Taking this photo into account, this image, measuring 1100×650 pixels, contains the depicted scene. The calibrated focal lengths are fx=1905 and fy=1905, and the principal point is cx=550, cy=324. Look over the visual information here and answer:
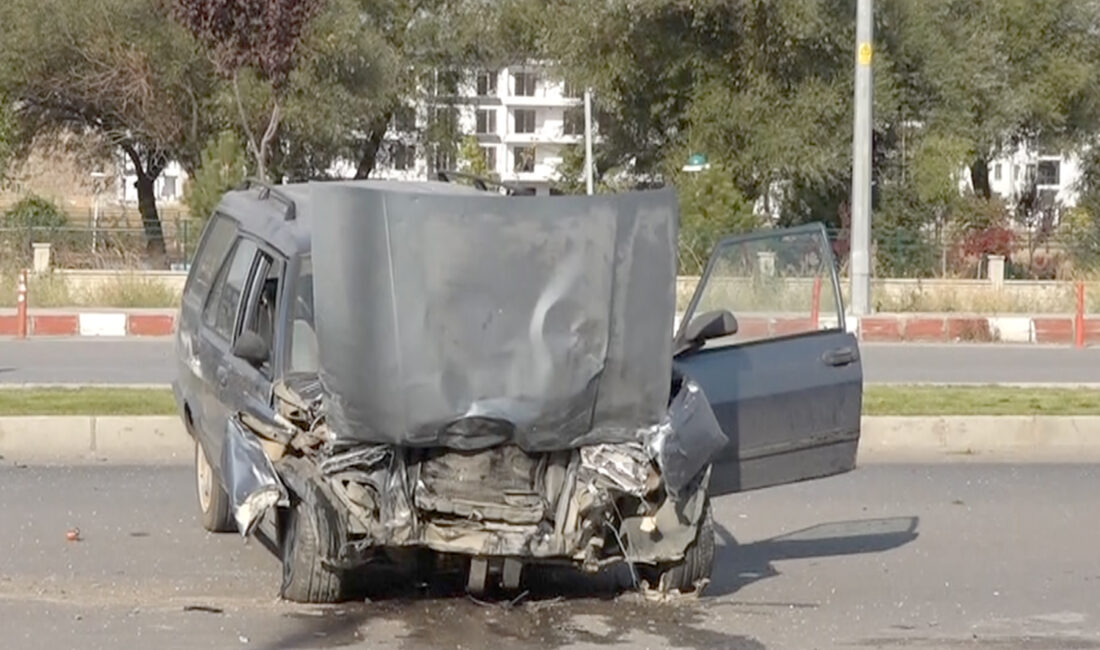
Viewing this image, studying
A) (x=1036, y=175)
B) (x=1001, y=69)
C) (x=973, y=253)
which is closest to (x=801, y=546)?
(x=973, y=253)

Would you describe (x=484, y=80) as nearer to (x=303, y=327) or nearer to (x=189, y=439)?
(x=189, y=439)

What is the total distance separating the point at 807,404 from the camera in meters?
8.29

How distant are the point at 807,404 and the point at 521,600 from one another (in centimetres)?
151

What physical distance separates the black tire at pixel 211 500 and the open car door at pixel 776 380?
8.50 ft

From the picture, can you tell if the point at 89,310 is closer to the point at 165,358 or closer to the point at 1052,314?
the point at 165,358

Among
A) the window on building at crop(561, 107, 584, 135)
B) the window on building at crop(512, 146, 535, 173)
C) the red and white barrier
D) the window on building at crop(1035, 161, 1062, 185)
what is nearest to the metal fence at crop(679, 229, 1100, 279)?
the window on building at crop(561, 107, 584, 135)

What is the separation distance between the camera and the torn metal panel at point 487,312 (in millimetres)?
7160

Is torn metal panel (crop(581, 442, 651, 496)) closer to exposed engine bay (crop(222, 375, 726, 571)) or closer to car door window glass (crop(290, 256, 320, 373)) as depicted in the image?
exposed engine bay (crop(222, 375, 726, 571))

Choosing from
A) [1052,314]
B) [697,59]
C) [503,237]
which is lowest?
[1052,314]

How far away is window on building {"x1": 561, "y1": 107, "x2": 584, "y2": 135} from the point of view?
138 feet

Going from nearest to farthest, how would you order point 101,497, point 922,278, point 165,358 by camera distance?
1. point 101,497
2. point 165,358
3. point 922,278

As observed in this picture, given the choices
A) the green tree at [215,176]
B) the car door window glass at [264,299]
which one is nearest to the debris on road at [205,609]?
the car door window glass at [264,299]

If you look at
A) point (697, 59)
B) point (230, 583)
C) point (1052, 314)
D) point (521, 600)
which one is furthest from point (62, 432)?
point (697, 59)

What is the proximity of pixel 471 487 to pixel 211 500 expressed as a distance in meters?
2.64
